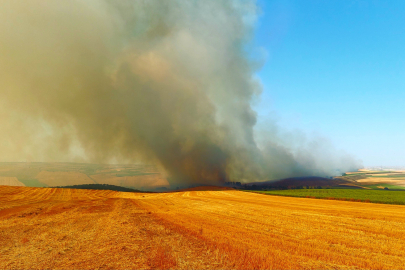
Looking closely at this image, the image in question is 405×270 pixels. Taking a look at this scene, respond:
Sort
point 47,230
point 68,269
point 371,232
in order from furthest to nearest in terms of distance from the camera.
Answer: point 371,232 → point 47,230 → point 68,269

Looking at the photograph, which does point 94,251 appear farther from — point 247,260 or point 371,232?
point 371,232

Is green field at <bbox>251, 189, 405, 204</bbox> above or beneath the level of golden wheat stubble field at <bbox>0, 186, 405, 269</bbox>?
beneath

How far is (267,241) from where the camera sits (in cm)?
1212

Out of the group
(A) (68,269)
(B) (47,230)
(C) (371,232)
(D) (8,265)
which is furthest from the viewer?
(C) (371,232)

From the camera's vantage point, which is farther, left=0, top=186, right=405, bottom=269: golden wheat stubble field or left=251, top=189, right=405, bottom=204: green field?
left=251, top=189, right=405, bottom=204: green field

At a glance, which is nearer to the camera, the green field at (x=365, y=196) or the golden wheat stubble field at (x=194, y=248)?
the golden wheat stubble field at (x=194, y=248)

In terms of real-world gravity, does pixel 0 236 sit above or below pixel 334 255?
above

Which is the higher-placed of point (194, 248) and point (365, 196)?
point (194, 248)

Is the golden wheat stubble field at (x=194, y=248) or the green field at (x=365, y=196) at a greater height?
the golden wheat stubble field at (x=194, y=248)

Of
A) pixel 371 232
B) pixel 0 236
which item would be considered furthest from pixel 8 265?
pixel 371 232

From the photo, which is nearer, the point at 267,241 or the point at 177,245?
the point at 177,245

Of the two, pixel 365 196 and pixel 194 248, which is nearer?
pixel 194 248

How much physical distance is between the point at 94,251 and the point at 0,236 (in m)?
8.46

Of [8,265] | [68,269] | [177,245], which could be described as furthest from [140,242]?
[8,265]
